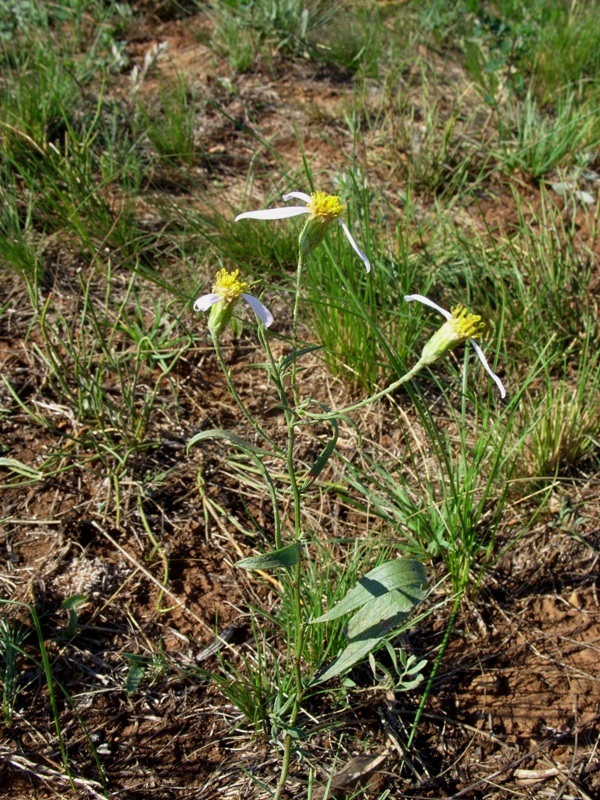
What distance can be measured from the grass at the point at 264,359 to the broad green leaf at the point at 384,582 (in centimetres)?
13

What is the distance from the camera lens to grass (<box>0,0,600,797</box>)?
151 cm

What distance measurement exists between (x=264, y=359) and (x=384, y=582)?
3.56ft

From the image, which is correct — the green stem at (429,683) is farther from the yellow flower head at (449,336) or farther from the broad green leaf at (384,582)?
the yellow flower head at (449,336)

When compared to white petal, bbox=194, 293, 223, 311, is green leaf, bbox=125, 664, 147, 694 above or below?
below

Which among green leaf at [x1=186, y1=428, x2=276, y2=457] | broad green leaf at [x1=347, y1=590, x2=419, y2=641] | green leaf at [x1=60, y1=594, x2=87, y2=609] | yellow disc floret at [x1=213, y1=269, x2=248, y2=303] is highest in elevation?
yellow disc floret at [x1=213, y1=269, x2=248, y2=303]

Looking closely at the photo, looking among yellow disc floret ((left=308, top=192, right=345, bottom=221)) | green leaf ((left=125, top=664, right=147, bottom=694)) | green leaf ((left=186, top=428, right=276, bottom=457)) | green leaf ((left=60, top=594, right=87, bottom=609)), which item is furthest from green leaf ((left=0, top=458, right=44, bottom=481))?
yellow disc floret ((left=308, top=192, right=345, bottom=221))

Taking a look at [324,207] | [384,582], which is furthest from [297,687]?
[324,207]

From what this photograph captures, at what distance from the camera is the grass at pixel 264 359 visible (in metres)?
1.51

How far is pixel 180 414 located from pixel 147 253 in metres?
0.65

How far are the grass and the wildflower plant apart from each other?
0.02 metres

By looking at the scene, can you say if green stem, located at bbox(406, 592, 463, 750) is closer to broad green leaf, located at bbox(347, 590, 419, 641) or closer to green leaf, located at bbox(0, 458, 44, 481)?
broad green leaf, located at bbox(347, 590, 419, 641)

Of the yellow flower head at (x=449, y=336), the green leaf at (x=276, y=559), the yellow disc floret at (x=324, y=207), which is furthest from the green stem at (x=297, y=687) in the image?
the yellow disc floret at (x=324, y=207)

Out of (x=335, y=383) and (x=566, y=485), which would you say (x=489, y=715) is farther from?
(x=335, y=383)

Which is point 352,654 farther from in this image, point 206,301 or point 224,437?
point 206,301
